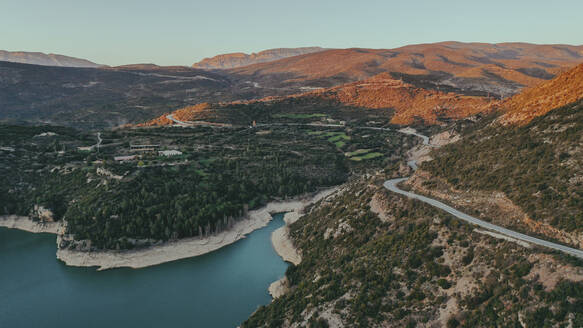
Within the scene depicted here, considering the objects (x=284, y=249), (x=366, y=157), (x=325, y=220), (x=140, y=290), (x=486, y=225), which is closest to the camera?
(x=486, y=225)

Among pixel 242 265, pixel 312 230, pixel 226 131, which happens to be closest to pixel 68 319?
pixel 242 265

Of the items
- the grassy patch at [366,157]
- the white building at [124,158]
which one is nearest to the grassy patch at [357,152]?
the grassy patch at [366,157]

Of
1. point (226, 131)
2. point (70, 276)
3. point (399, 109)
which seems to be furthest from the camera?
point (399, 109)

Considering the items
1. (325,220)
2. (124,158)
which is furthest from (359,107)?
(325,220)

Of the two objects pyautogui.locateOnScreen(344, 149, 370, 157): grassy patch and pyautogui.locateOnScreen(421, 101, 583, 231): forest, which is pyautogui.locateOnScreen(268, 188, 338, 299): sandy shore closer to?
pyautogui.locateOnScreen(421, 101, 583, 231): forest

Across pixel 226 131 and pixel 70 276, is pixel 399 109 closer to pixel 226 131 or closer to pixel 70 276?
pixel 226 131

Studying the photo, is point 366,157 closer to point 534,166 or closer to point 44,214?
point 534,166
